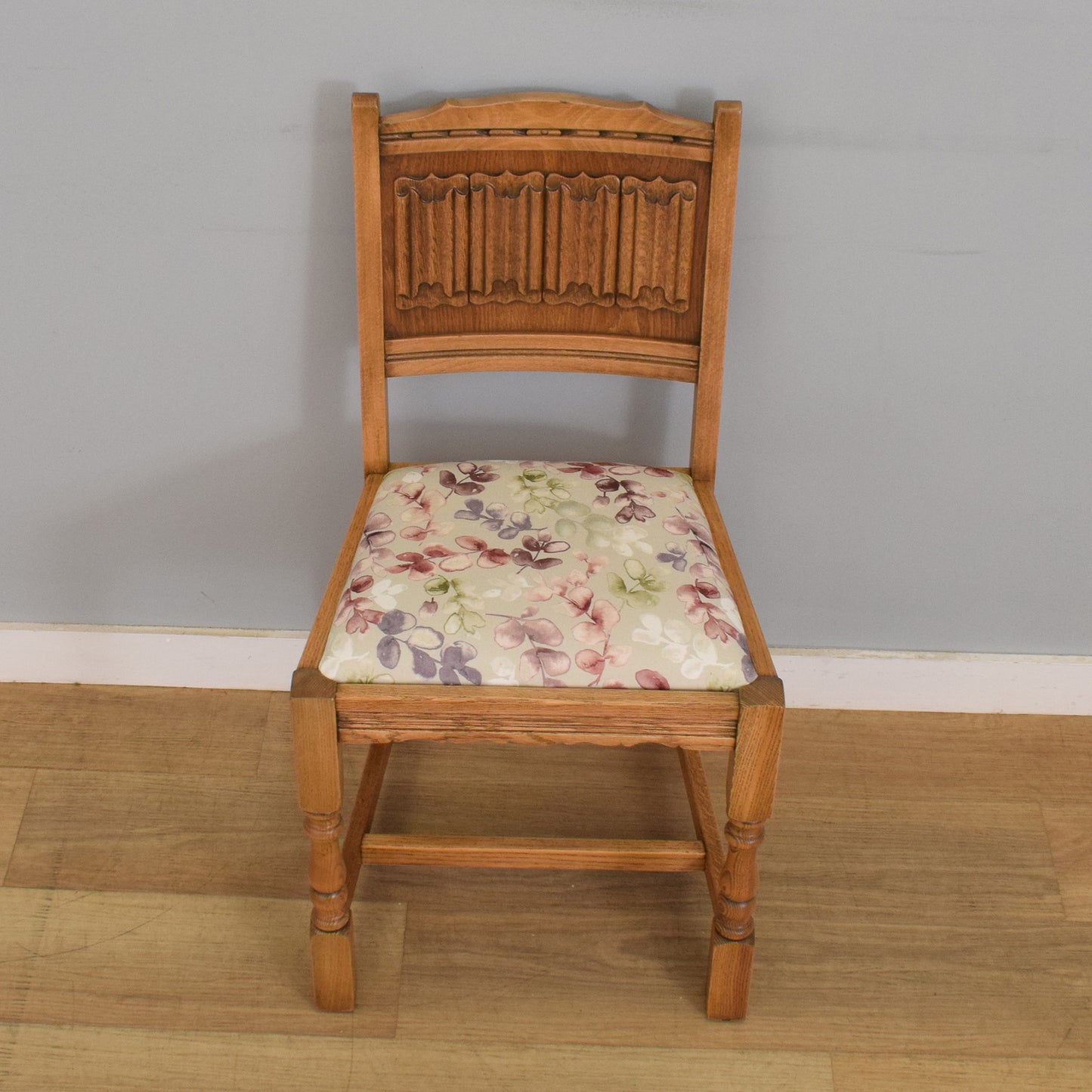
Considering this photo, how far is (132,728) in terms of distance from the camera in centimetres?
180

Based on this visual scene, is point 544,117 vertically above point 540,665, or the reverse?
point 544,117

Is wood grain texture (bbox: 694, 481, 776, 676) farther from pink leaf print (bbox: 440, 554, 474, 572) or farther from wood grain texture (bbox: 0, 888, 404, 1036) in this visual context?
wood grain texture (bbox: 0, 888, 404, 1036)

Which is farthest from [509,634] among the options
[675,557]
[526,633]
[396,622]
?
[675,557]

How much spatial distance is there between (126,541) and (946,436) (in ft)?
4.12

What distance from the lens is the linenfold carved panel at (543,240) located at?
138cm

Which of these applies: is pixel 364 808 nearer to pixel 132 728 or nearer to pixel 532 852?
pixel 532 852

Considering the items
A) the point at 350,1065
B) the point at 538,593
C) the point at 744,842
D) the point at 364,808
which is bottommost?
the point at 350,1065

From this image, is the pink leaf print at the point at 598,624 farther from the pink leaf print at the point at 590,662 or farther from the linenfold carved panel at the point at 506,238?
the linenfold carved panel at the point at 506,238

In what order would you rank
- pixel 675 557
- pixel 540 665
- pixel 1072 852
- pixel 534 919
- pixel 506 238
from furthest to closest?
pixel 1072 852 < pixel 534 919 < pixel 506 238 < pixel 675 557 < pixel 540 665

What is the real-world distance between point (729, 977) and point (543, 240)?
93 cm

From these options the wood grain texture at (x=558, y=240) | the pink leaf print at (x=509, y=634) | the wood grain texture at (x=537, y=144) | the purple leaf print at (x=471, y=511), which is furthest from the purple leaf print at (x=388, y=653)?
the wood grain texture at (x=537, y=144)

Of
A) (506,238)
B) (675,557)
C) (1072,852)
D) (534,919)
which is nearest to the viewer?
(675,557)

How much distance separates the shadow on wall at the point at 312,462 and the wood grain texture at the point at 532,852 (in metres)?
0.53

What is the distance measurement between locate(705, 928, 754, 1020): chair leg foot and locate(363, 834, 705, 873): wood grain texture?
4.4 inches
